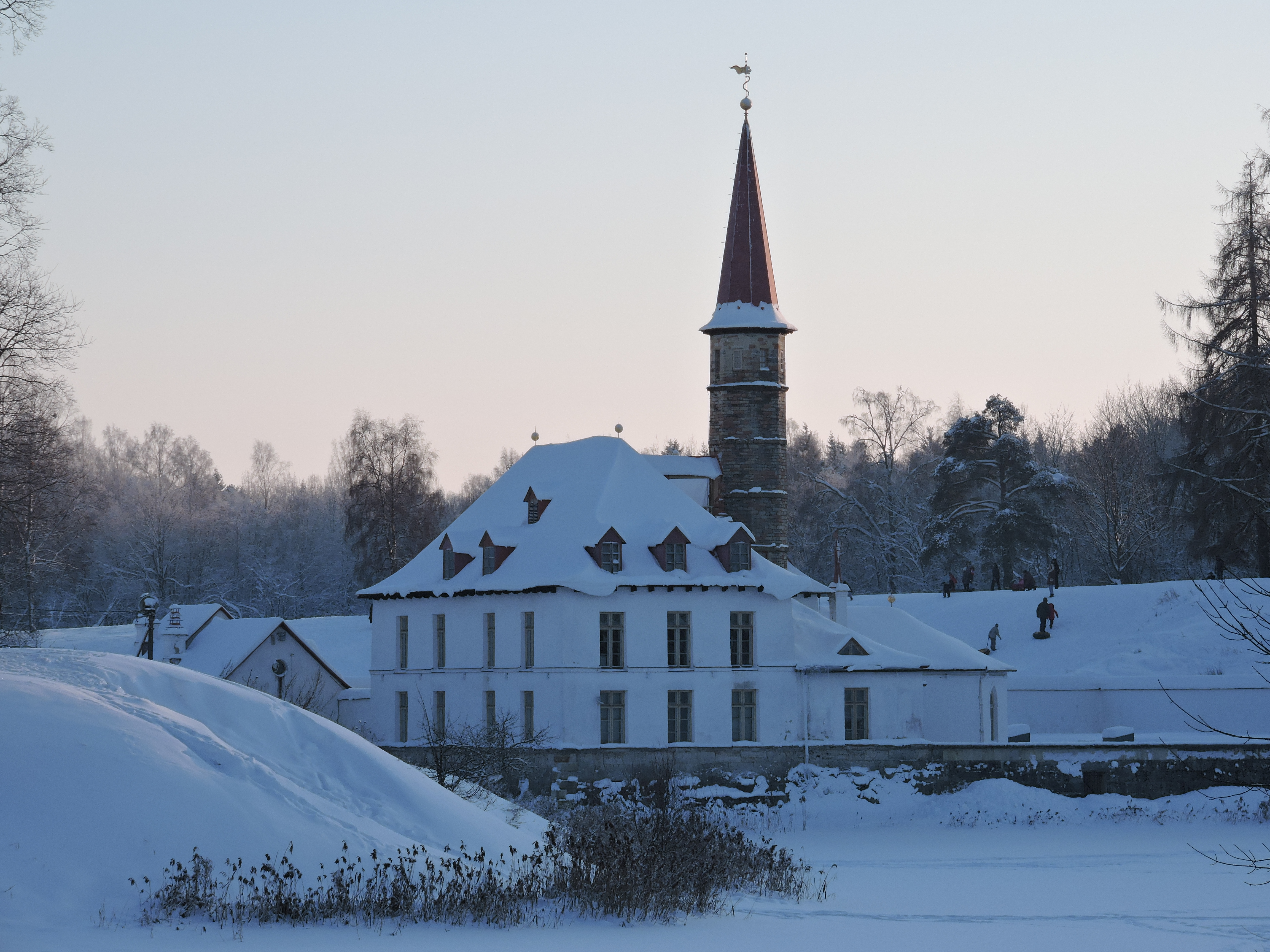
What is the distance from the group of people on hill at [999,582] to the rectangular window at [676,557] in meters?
22.6

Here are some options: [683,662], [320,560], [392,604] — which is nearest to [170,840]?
[683,662]

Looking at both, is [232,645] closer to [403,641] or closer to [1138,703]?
[403,641]

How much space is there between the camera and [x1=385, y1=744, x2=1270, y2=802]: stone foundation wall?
35.8 meters

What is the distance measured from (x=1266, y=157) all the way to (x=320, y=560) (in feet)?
210

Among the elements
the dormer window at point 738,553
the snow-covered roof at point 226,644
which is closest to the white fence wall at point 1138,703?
the dormer window at point 738,553

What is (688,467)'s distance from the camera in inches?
1956

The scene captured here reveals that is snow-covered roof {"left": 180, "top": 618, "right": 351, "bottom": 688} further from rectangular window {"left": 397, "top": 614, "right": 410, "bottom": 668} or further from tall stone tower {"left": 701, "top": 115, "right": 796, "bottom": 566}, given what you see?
tall stone tower {"left": 701, "top": 115, "right": 796, "bottom": 566}

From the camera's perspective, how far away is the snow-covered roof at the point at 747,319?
164 ft

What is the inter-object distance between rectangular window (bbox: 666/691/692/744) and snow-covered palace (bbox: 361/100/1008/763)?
44 mm

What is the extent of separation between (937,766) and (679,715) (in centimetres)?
691

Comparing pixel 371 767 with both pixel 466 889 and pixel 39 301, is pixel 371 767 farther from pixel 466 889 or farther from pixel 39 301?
pixel 39 301

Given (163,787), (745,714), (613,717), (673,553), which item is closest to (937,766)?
(745,714)

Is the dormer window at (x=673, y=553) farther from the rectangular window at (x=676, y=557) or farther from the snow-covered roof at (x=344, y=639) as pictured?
the snow-covered roof at (x=344, y=639)

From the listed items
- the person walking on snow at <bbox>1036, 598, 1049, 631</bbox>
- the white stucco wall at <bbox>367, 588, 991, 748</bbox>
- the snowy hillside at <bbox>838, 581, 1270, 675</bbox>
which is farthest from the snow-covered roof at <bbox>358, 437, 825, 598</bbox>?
the person walking on snow at <bbox>1036, 598, 1049, 631</bbox>
